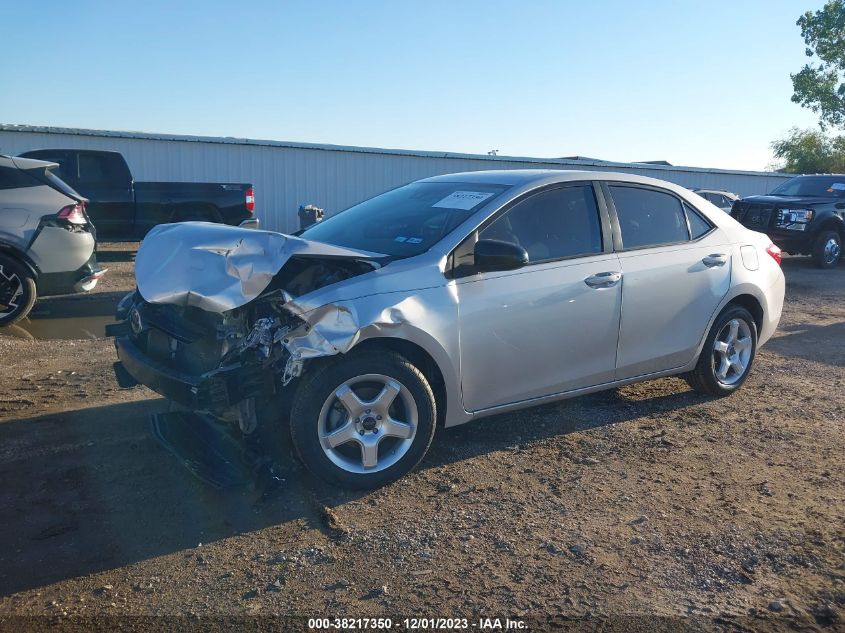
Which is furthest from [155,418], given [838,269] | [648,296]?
[838,269]

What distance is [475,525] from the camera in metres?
3.63

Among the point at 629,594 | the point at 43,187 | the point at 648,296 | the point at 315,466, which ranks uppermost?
the point at 43,187

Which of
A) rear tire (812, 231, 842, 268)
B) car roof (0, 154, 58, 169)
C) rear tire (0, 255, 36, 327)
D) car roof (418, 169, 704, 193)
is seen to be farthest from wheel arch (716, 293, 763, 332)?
rear tire (812, 231, 842, 268)

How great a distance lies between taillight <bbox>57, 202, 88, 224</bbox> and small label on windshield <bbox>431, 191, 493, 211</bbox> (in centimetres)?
494

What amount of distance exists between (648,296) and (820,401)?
6.42 ft

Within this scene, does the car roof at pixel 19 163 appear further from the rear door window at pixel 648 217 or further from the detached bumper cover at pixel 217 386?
the rear door window at pixel 648 217

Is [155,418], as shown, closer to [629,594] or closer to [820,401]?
[629,594]

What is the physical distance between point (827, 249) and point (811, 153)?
34.0 m

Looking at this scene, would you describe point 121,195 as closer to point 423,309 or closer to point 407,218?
point 407,218

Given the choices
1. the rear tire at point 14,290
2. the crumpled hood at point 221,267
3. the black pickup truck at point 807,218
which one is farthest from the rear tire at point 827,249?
the rear tire at point 14,290

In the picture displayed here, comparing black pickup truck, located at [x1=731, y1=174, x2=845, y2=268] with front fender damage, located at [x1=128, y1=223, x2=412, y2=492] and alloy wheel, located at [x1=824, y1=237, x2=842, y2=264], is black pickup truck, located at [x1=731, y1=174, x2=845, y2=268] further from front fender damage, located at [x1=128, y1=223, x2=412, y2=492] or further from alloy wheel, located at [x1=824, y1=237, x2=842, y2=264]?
front fender damage, located at [x1=128, y1=223, x2=412, y2=492]

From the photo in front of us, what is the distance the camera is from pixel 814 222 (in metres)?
14.9

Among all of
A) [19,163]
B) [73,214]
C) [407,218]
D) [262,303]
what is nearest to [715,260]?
[407,218]

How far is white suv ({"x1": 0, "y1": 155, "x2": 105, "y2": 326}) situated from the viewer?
7680mm
